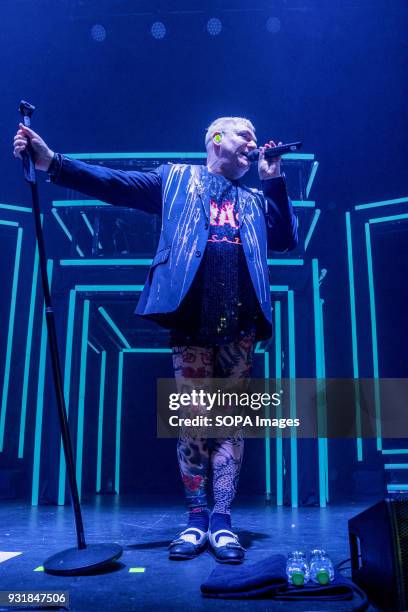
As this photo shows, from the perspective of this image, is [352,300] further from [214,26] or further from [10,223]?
[10,223]

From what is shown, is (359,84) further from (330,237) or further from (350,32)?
(330,237)

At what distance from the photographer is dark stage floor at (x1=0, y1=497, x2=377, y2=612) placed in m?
0.85

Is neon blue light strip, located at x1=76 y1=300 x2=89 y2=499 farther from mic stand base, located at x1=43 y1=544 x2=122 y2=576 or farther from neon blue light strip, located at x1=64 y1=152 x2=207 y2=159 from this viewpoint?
mic stand base, located at x1=43 y1=544 x2=122 y2=576

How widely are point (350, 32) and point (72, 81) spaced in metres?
1.67

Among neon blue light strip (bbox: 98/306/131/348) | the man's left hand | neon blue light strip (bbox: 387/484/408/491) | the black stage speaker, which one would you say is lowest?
neon blue light strip (bbox: 387/484/408/491)

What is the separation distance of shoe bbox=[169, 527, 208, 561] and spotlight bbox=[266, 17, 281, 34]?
2.84 meters

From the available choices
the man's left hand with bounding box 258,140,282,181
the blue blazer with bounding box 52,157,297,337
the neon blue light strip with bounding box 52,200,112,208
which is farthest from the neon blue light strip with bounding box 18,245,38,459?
the man's left hand with bounding box 258,140,282,181

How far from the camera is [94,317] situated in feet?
9.63

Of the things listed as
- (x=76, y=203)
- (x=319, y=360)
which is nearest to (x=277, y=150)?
(x=319, y=360)

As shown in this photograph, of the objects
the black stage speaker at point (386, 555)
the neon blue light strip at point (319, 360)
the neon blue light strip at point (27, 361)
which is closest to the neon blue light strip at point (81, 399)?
the neon blue light strip at point (27, 361)

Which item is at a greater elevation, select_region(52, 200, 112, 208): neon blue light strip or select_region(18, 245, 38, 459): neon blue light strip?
select_region(52, 200, 112, 208): neon blue light strip

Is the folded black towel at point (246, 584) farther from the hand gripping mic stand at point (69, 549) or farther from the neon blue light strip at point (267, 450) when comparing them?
the neon blue light strip at point (267, 450)

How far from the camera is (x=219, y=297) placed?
4.56 feet

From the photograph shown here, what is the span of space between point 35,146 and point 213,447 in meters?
0.89
